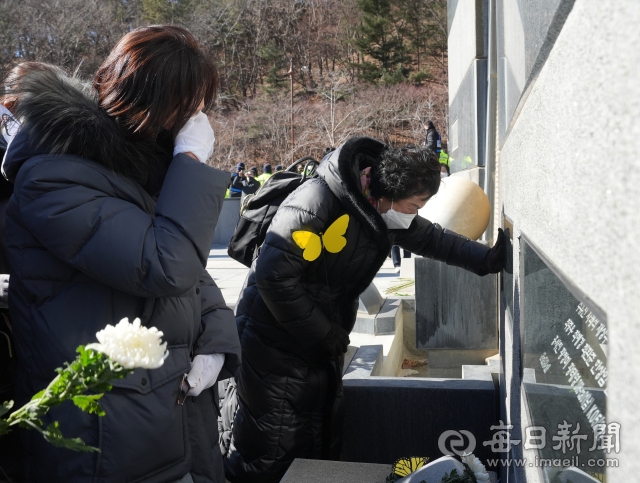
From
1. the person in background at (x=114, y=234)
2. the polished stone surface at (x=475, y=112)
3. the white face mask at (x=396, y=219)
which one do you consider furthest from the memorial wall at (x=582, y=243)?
the polished stone surface at (x=475, y=112)

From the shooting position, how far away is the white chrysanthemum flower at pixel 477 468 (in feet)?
7.08

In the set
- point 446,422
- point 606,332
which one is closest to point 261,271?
point 446,422

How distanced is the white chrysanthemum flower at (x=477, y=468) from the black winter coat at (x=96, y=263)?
1.11 metres

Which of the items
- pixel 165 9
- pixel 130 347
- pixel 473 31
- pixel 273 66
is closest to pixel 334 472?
pixel 130 347

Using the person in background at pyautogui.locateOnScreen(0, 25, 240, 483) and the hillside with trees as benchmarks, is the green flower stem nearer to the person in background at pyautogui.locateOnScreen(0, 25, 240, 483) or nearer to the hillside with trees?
the person in background at pyautogui.locateOnScreen(0, 25, 240, 483)

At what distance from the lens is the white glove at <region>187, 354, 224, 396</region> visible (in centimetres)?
175

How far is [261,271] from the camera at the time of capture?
271 centimetres

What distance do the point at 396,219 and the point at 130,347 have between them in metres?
2.24

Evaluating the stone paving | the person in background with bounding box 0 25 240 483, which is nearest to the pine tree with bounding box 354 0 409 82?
the stone paving

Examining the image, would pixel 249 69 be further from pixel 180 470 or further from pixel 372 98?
pixel 180 470

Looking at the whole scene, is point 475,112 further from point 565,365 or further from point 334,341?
point 565,365

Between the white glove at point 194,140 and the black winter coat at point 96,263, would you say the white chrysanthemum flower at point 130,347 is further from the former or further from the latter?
the white glove at point 194,140

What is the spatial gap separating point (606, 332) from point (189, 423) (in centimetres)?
137

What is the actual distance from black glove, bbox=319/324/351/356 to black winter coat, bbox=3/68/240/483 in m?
1.28
